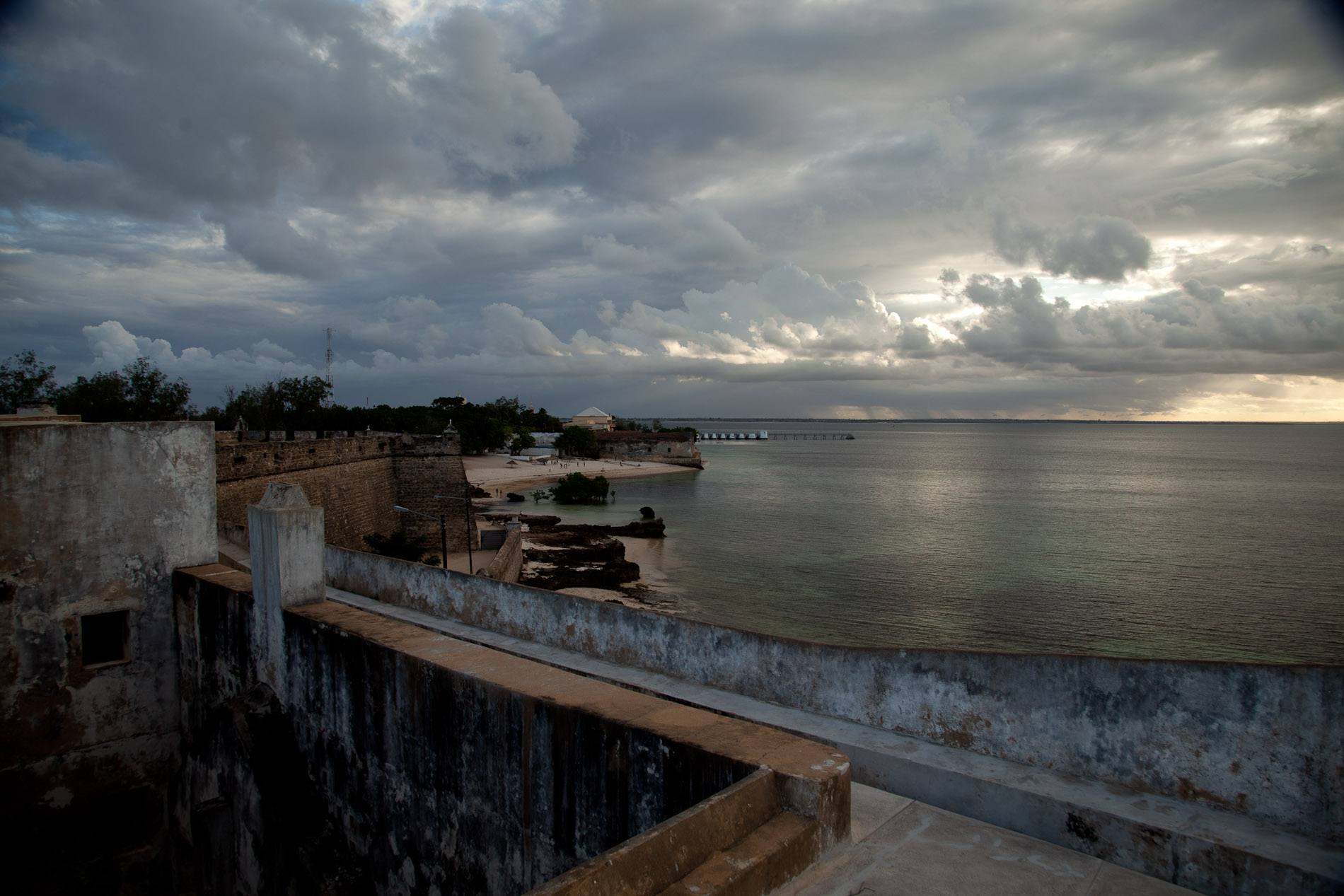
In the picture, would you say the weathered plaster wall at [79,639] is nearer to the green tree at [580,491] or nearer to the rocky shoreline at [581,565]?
the rocky shoreline at [581,565]

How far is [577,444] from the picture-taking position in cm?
9456

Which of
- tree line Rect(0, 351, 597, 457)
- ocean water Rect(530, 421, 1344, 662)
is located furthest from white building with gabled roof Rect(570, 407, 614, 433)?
ocean water Rect(530, 421, 1344, 662)

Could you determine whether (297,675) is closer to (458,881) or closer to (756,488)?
(458,881)

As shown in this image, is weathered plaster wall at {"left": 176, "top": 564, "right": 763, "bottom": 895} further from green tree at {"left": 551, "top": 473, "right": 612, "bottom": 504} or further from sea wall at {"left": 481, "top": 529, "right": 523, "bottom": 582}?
green tree at {"left": 551, "top": 473, "right": 612, "bottom": 504}

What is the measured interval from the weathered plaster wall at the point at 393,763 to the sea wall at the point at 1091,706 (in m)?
1.69

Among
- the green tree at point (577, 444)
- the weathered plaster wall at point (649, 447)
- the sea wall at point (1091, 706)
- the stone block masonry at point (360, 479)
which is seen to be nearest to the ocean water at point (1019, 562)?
Result: the sea wall at point (1091, 706)

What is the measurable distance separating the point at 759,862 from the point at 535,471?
236 ft

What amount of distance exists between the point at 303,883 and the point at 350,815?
29.6 inches

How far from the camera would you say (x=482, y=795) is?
18.6 feet

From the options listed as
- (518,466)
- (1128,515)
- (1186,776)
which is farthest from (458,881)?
(518,466)

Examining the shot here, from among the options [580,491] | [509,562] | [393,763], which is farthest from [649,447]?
[393,763]

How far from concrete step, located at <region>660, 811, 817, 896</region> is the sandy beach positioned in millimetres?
50030

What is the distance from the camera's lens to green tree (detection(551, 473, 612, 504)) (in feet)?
187

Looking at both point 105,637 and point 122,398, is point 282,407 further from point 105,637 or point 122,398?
point 105,637
